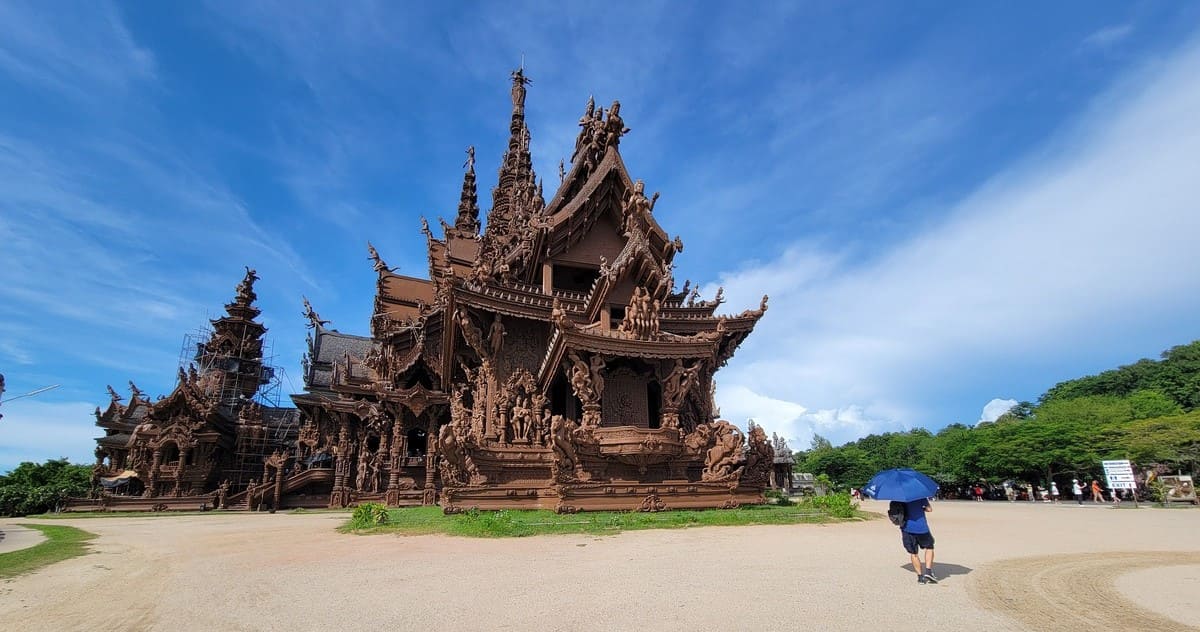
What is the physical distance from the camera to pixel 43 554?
28.3ft

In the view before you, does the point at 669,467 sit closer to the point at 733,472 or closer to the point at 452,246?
the point at 733,472

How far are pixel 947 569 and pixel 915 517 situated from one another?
1.06m

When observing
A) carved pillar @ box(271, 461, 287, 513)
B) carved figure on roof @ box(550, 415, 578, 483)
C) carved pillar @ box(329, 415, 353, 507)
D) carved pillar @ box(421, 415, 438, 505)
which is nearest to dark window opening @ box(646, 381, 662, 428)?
carved figure on roof @ box(550, 415, 578, 483)

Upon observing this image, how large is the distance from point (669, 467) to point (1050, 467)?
32147 mm

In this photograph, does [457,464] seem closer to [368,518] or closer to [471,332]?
[368,518]

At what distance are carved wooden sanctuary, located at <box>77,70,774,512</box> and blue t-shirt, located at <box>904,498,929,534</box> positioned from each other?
7.41 metres

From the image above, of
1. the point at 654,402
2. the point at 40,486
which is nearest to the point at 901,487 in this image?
the point at 654,402

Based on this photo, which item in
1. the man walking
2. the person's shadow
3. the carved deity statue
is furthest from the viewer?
the carved deity statue

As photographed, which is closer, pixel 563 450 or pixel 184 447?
pixel 563 450

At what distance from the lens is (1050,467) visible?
3309cm

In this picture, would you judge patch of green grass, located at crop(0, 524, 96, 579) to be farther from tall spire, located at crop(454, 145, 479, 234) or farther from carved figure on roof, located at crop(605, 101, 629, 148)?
tall spire, located at crop(454, 145, 479, 234)

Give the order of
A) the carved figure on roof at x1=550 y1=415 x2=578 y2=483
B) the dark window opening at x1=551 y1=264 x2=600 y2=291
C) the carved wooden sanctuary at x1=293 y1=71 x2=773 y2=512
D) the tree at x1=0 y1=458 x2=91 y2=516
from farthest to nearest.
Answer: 1. the tree at x1=0 y1=458 x2=91 y2=516
2. the dark window opening at x1=551 y1=264 x2=600 y2=291
3. the carved wooden sanctuary at x1=293 y1=71 x2=773 y2=512
4. the carved figure on roof at x1=550 y1=415 x2=578 y2=483

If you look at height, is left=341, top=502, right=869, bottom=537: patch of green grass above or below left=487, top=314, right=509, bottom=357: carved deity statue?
below

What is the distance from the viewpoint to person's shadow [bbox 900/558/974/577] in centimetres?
588
